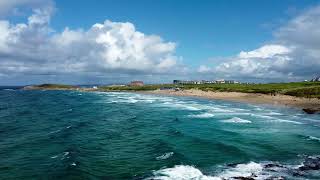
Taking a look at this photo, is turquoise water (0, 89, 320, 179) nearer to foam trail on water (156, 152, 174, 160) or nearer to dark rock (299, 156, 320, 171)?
foam trail on water (156, 152, 174, 160)

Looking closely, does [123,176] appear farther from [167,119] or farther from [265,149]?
[167,119]

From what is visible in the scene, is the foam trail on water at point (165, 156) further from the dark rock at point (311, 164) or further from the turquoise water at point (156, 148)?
the dark rock at point (311, 164)

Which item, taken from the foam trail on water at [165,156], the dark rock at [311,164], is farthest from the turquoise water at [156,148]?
the dark rock at [311,164]

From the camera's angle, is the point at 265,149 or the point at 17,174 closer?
the point at 17,174

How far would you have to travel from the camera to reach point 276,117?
2788 inches

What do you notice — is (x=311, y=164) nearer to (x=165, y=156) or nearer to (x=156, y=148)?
(x=165, y=156)

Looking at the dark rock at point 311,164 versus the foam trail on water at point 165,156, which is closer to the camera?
the dark rock at point 311,164

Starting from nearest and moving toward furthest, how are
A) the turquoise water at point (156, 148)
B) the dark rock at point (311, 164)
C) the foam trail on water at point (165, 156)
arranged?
the turquoise water at point (156, 148) < the dark rock at point (311, 164) < the foam trail on water at point (165, 156)

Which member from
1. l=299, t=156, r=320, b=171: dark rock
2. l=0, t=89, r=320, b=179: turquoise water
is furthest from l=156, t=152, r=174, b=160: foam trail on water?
l=299, t=156, r=320, b=171: dark rock

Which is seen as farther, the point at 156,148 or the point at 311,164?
the point at 156,148

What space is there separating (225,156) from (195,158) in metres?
3.20

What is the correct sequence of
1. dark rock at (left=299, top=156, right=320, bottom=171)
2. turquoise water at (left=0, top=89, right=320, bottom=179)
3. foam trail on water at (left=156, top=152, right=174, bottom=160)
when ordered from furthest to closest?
1. foam trail on water at (left=156, top=152, right=174, bottom=160)
2. dark rock at (left=299, top=156, right=320, bottom=171)
3. turquoise water at (left=0, top=89, right=320, bottom=179)

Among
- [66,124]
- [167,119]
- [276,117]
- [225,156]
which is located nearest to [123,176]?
[225,156]

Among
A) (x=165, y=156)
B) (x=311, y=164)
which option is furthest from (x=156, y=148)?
(x=311, y=164)
